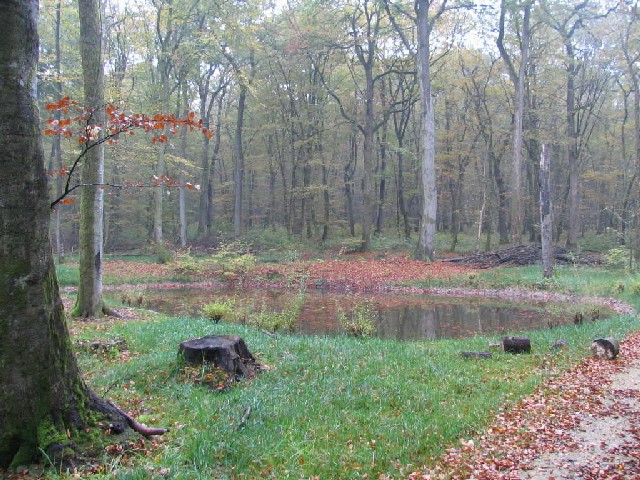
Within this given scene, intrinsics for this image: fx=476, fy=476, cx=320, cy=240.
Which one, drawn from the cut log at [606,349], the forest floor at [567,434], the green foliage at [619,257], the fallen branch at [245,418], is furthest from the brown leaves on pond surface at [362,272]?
the fallen branch at [245,418]

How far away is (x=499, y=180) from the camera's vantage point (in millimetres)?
34531

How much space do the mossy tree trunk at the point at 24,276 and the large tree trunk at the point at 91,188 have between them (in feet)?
21.1

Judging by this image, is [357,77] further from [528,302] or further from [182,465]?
[182,465]

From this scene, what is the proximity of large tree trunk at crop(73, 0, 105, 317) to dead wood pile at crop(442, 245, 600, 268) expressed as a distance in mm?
18385

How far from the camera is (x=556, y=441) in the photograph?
4676mm

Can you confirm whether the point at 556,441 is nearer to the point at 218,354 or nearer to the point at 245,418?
the point at 245,418

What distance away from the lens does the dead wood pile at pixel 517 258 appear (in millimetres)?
23344

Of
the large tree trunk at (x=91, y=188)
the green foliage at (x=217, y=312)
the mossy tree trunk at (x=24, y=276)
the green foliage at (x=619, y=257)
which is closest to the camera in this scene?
the mossy tree trunk at (x=24, y=276)

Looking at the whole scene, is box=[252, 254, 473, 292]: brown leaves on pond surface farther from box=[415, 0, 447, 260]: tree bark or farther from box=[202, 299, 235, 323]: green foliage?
box=[202, 299, 235, 323]: green foliage

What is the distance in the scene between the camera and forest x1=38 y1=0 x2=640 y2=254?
25031 millimetres

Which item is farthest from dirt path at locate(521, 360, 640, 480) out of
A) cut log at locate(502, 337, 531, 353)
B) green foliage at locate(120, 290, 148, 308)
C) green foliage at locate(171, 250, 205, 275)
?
green foliage at locate(171, 250, 205, 275)

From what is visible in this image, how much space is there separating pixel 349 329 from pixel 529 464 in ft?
20.6

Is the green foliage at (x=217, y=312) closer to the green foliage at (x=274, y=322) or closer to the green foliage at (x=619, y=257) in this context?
the green foliage at (x=274, y=322)

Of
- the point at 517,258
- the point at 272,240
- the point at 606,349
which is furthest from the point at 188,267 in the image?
the point at 606,349
